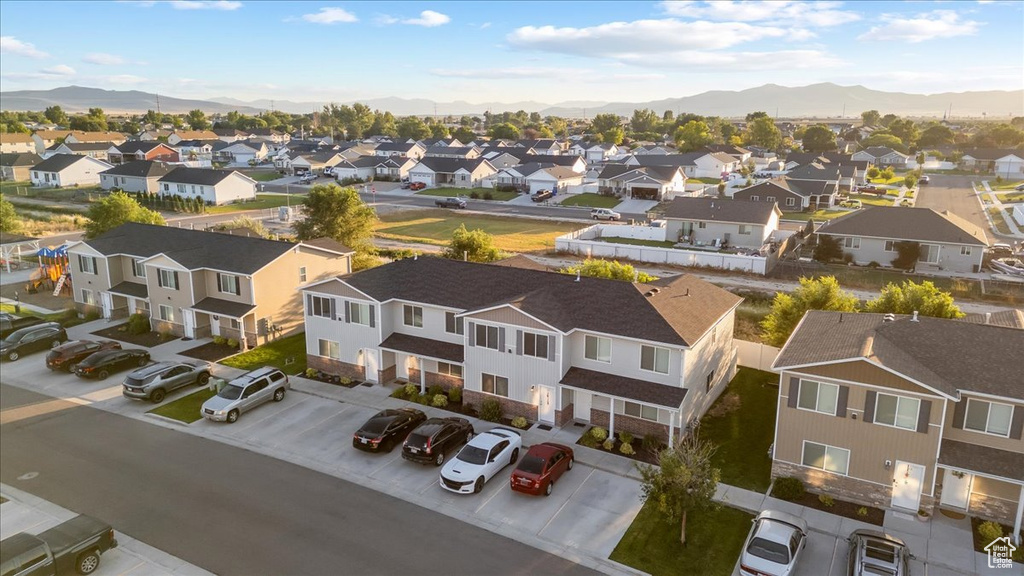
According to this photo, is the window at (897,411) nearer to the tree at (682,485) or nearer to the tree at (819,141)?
the tree at (682,485)

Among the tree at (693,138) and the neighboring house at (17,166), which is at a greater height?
the tree at (693,138)

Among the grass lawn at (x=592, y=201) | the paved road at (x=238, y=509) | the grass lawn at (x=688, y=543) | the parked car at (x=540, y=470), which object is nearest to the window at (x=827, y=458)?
the grass lawn at (x=688, y=543)

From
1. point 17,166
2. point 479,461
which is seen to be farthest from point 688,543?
point 17,166

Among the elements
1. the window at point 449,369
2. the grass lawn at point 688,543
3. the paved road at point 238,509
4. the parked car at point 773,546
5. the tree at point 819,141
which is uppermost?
the tree at point 819,141

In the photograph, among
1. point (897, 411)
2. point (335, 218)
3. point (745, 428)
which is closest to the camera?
point (897, 411)

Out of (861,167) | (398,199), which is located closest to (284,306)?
(398,199)

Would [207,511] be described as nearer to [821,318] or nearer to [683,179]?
[821,318]

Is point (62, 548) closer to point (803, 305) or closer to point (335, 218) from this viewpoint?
point (803, 305)
